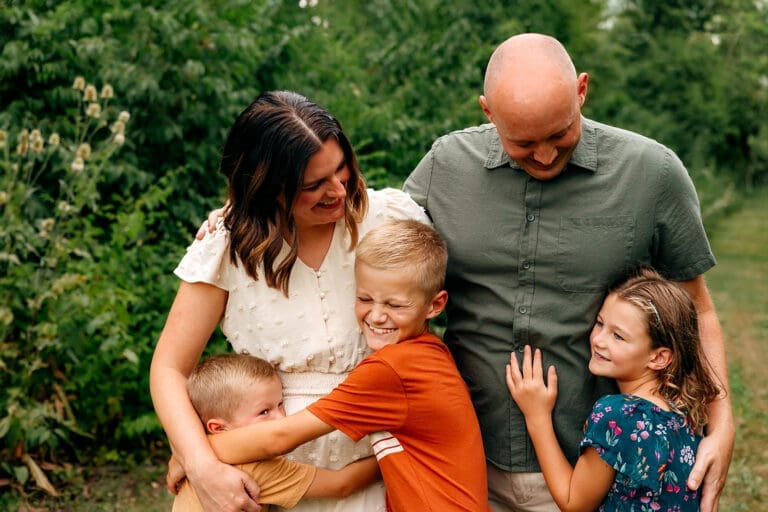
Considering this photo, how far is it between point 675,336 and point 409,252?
81 cm

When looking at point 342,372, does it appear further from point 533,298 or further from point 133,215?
point 133,215

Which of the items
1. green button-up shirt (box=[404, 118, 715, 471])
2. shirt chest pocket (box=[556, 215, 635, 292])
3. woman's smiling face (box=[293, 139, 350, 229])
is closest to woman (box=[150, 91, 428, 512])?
woman's smiling face (box=[293, 139, 350, 229])

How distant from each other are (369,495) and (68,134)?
3839 millimetres

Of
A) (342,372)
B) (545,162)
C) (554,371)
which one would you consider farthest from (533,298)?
(342,372)

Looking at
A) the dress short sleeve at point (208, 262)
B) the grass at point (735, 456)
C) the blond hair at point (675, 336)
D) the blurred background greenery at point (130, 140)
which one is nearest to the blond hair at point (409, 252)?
the dress short sleeve at point (208, 262)

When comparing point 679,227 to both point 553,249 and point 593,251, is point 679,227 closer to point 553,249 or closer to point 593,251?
point 593,251

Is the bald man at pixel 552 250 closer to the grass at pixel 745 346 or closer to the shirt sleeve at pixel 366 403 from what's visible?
the shirt sleeve at pixel 366 403

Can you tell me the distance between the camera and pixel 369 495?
8.89 ft

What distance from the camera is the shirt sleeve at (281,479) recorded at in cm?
252

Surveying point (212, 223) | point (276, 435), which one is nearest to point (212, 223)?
point (212, 223)

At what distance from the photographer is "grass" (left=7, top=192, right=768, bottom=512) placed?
4.96 metres

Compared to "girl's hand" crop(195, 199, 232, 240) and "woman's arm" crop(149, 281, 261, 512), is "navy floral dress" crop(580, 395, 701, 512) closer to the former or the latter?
"woman's arm" crop(149, 281, 261, 512)

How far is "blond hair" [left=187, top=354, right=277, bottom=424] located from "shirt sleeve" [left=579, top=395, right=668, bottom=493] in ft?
3.12

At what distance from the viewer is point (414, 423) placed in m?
2.53
